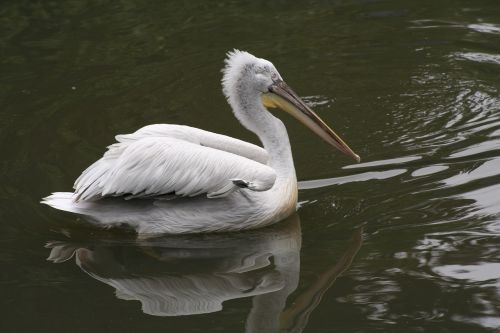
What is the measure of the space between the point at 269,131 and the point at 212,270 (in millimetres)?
1020

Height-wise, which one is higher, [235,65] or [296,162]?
[235,65]

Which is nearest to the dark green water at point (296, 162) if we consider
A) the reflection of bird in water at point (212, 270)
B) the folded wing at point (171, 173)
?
the reflection of bird in water at point (212, 270)

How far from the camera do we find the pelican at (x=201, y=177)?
15.9 ft

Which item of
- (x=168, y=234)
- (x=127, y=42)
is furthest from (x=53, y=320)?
(x=127, y=42)

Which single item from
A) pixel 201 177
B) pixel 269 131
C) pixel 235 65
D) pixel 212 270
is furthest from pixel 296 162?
pixel 212 270

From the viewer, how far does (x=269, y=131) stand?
521cm

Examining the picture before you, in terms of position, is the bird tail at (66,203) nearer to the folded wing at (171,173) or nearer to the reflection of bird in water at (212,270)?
the folded wing at (171,173)

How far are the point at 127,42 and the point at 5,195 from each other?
301cm

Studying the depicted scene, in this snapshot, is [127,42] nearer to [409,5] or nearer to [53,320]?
[409,5]

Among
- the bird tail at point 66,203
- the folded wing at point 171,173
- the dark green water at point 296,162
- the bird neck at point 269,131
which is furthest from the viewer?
the bird neck at point 269,131

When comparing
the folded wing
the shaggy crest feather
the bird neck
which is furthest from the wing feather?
the shaggy crest feather

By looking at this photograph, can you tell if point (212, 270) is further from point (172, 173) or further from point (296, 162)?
point (296, 162)

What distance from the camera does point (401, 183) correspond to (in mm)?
5297

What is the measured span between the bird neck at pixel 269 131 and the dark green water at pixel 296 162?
32 cm
